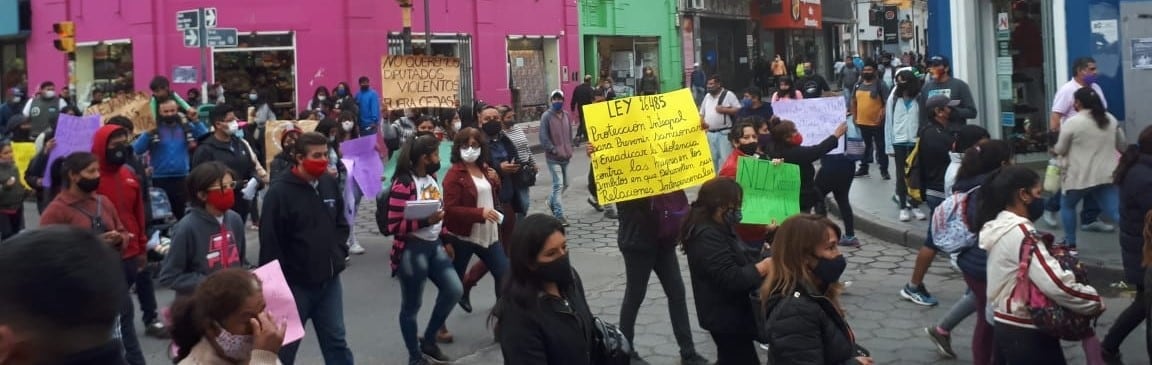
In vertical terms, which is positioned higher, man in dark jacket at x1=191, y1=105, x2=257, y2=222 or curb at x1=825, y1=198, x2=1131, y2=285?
man in dark jacket at x1=191, y1=105, x2=257, y2=222

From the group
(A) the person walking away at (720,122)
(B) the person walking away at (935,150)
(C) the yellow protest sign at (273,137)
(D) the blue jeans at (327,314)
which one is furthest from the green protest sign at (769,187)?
(A) the person walking away at (720,122)

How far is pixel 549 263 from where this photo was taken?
4.31 meters

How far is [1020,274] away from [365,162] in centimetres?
733

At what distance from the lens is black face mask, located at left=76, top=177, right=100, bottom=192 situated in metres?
6.59

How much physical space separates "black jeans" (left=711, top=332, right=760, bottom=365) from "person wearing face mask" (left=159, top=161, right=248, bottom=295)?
8.36ft

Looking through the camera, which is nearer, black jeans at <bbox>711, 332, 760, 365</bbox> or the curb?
black jeans at <bbox>711, 332, 760, 365</bbox>

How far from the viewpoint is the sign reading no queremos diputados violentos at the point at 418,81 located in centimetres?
1401

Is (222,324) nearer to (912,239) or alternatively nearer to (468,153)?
(468,153)

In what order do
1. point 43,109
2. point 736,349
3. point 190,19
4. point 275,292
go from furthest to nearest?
point 43,109 < point 190,19 < point 736,349 < point 275,292

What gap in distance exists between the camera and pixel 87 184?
6609 millimetres

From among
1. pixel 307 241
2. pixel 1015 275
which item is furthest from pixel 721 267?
pixel 307 241

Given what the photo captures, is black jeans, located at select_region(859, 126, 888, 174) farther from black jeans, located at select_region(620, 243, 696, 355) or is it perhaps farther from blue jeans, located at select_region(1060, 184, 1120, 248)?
black jeans, located at select_region(620, 243, 696, 355)

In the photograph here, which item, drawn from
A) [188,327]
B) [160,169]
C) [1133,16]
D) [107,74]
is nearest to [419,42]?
[107,74]

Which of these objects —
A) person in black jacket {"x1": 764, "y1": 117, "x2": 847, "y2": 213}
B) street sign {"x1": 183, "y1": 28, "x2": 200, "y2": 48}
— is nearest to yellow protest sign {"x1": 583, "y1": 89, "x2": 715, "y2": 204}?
person in black jacket {"x1": 764, "y1": 117, "x2": 847, "y2": 213}
